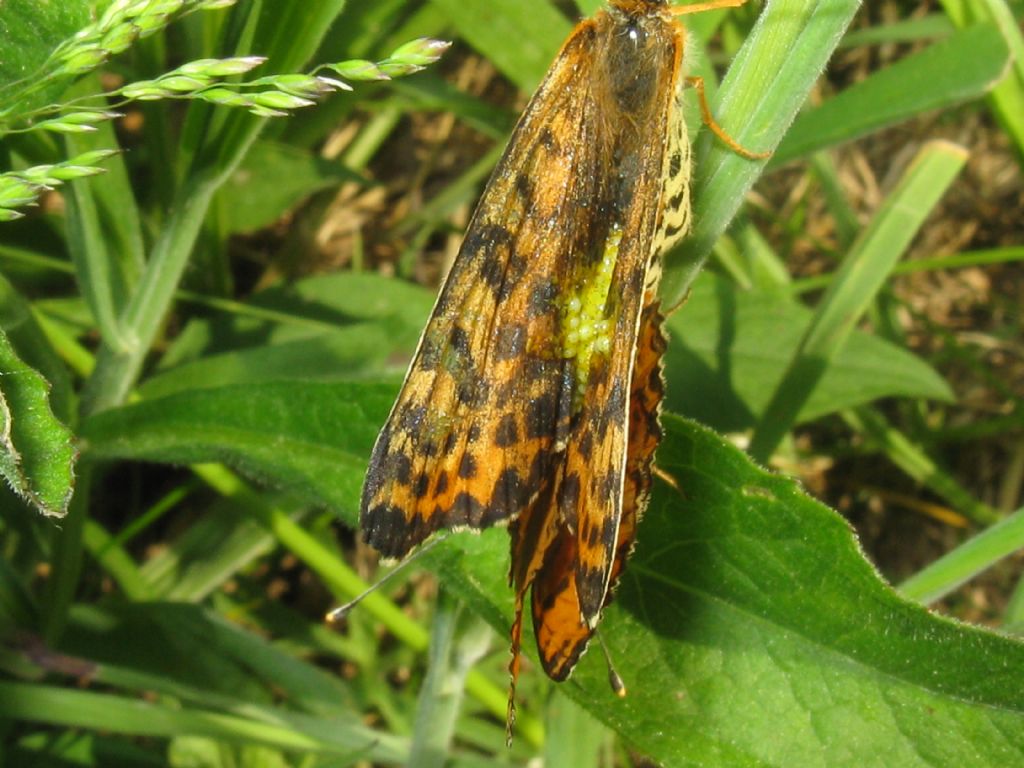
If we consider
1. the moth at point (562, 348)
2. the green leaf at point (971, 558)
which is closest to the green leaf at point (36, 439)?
the moth at point (562, 348)

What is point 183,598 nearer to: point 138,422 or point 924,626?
point 138,422

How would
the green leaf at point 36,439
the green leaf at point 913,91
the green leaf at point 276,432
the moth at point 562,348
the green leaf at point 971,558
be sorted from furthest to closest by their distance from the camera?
the green leaf at point 913,91 → the green leaf at point 276,432 → the green leaf at point 971,558 → the moth at point 562,348 → the green leaf at point 36,439

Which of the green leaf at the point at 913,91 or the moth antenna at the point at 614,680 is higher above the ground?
the green leaf at the point at 913,91

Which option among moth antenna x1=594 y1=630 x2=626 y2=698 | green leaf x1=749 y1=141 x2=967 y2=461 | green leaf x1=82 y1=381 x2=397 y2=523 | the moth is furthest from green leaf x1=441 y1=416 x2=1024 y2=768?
green leaf x1=749 y1=141 x2=967 y2=461

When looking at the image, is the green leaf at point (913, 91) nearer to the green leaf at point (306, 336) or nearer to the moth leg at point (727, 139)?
the moth leg at point (727, 139)

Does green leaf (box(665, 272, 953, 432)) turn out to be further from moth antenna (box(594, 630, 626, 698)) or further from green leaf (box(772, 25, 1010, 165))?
moth antenna (box(594, 630, 626, 698))
